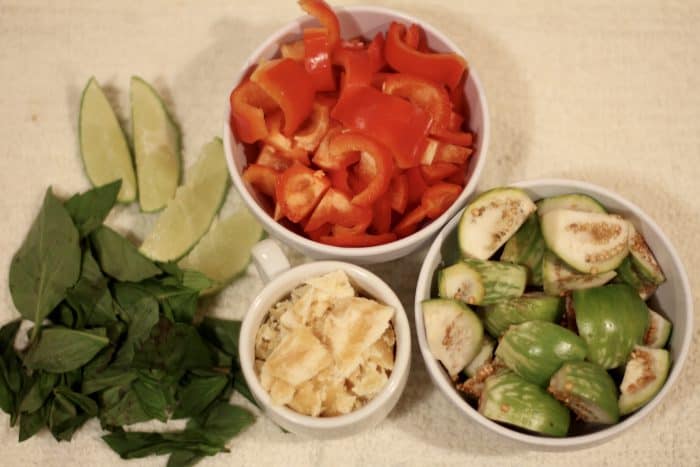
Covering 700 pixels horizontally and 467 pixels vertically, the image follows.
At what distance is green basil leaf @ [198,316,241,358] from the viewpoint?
46.9 inches

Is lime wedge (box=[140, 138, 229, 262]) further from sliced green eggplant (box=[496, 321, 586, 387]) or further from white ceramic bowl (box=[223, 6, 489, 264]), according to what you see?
sliced green eggplant (box=[496, 321, 586, 387])

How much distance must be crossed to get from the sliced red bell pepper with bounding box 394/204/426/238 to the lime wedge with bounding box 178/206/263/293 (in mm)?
252

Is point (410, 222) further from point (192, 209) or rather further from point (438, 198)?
point (192, 209)

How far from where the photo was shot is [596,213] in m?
1.01

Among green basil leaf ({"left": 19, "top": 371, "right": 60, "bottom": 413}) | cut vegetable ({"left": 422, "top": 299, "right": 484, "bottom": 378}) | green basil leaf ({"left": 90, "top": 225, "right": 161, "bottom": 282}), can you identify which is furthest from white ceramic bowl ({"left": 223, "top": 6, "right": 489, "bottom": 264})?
green basil leaf ({"left": 19, "top": 371, "right": 60, "bottom": 413})

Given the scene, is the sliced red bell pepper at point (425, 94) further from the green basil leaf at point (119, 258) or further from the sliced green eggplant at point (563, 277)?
the green basil leaf at point (119, 258)

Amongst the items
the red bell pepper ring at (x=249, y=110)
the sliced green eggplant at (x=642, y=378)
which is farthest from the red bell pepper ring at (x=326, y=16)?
the sliced green eggplant at (x=642, y=378)

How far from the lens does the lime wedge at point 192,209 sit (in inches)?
48.4

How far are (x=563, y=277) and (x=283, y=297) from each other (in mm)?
379

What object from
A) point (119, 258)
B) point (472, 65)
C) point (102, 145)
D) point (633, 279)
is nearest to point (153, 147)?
point (102, 145)

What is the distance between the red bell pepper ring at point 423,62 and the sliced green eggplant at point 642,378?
1.51ft

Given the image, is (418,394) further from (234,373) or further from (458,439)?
(234,373)

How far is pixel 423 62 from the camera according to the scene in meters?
1.11

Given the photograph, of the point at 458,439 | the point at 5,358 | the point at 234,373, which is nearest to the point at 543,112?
the point at 458,439
